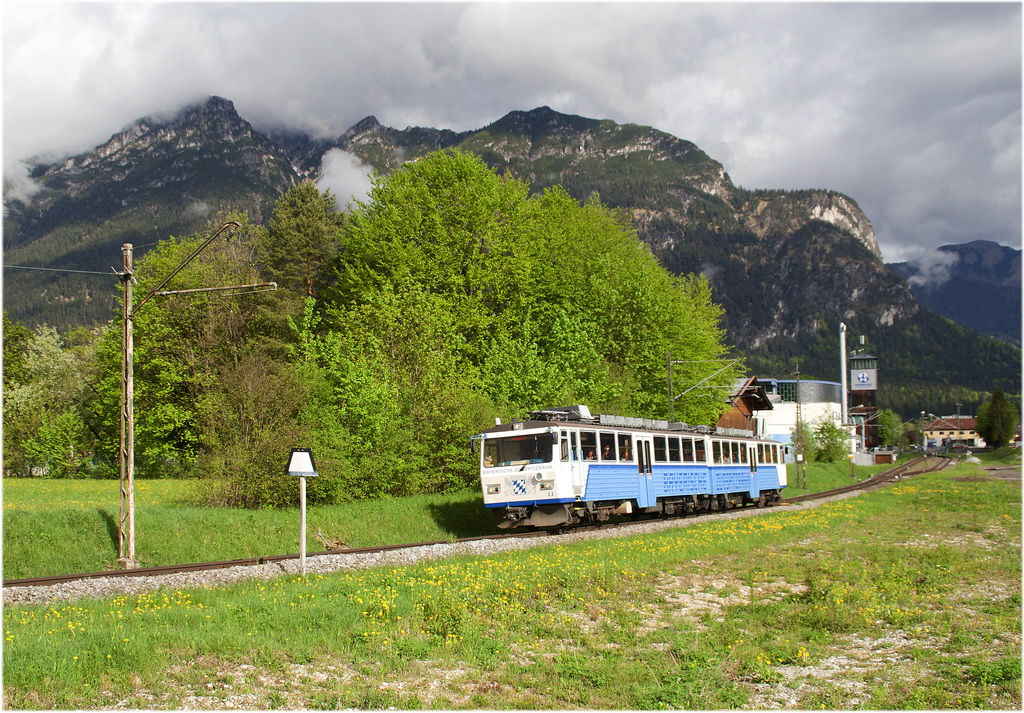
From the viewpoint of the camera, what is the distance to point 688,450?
108 ft

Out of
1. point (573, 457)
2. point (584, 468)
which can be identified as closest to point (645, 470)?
point (584, 468)

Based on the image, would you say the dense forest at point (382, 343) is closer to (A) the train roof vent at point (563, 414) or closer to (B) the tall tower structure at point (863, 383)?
(A) the train roof vent at point (563, 414)

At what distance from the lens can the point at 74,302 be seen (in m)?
166

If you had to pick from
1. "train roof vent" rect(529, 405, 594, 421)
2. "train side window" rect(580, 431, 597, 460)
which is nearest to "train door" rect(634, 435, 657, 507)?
"train roof vent" rect(529, 405, 594, 421)

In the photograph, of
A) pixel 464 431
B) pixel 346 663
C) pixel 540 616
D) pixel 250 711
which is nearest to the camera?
pixel 250 711

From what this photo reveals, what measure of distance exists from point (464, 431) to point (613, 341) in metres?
16.1

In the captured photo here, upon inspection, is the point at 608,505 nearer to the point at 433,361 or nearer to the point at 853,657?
the point at 433,361

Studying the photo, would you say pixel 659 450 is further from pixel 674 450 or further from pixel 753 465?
pixel 753 465

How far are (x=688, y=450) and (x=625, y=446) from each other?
6.14 meters

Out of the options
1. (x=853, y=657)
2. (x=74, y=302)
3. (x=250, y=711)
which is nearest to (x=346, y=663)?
(x=250, y=711)

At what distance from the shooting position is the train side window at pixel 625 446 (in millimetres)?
27422

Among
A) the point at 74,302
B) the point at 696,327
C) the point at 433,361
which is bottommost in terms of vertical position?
the point at 433,361

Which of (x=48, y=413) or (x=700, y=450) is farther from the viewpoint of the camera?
(x=48, y=413)

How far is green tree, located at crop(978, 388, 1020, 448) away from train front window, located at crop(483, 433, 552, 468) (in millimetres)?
131588
